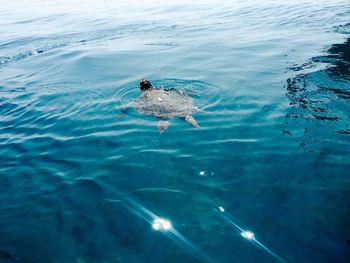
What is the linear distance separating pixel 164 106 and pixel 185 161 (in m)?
2.43

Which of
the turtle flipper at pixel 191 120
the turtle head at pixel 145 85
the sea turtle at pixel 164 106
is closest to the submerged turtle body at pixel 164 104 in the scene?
the sea turtle at pixel 164 106

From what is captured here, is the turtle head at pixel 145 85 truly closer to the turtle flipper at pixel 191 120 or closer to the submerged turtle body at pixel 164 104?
the submerged turtle body at pixel 164 104

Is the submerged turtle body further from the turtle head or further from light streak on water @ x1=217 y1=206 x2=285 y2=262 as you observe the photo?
light streak on water @ x1=217 y1=206 x2=285 y2=262

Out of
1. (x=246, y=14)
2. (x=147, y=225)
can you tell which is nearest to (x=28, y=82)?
(x=147, y=225)

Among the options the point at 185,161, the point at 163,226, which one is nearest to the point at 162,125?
the point at 185,161

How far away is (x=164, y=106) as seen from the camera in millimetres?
8852

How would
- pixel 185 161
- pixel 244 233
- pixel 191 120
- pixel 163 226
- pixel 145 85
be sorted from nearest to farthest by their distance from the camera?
1. pixel 244 233
2. pixel 163 226
3. pixel 185 161
4. pixel 191 120
5. pixel 145 85

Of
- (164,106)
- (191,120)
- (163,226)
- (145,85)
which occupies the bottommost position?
(163,226)

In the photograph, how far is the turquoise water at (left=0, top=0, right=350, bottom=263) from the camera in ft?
16.7

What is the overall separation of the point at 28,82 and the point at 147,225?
1025 centimetres

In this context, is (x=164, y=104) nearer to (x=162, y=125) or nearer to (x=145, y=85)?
(x=162, y=125)

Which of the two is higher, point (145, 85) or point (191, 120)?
point (145, 85)

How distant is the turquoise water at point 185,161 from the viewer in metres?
5.10

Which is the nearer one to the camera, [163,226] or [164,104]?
[163,226]
